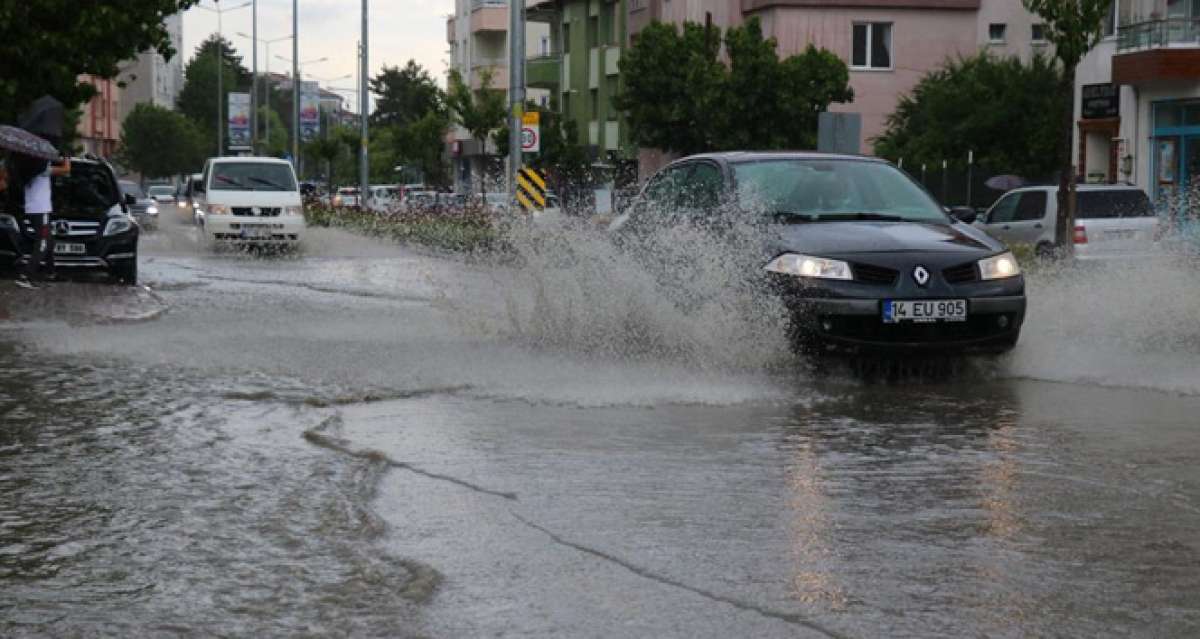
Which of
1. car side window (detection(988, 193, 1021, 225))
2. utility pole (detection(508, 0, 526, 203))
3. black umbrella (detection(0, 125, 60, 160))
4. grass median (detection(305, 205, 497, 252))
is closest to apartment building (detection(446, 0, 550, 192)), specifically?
grass median (detection(305, 205, 497, 252))

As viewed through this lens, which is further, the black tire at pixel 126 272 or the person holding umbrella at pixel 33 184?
the black tire at pixel 126 272

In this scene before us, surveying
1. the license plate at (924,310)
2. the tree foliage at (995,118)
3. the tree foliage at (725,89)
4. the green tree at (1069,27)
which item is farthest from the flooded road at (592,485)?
the tree foliage at (725,89)

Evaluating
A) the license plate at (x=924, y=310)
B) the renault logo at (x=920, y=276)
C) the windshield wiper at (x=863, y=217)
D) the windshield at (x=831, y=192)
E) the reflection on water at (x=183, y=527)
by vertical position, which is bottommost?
the reflection on water at (x=183, y=527)

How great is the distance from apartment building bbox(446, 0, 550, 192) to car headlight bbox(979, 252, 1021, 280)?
74.9 meters

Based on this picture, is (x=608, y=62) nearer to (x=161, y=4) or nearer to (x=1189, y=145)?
(x=1189, y=145)

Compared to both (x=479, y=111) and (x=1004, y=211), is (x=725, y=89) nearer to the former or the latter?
(x=479, y=111)

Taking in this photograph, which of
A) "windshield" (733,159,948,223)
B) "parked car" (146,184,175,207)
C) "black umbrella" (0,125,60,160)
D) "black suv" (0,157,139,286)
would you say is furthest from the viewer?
"parked car" (146,184,175,207)

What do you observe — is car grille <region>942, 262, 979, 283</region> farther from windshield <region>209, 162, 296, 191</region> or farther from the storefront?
the storefront

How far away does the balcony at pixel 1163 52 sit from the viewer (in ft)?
121

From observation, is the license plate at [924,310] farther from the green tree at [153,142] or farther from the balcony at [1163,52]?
the green tree at [153,142]

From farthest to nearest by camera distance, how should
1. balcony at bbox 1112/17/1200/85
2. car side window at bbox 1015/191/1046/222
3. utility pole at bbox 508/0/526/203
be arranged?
Result: balcony at bbox 1112/17/1200/85 → utility pole at bbox 508/0/526/203 → car side window at bbox 1015/191/1046/222

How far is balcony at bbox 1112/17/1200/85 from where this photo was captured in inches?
1447

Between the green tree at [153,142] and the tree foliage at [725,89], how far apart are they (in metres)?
73.6

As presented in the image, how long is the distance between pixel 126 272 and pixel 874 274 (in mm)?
12033
